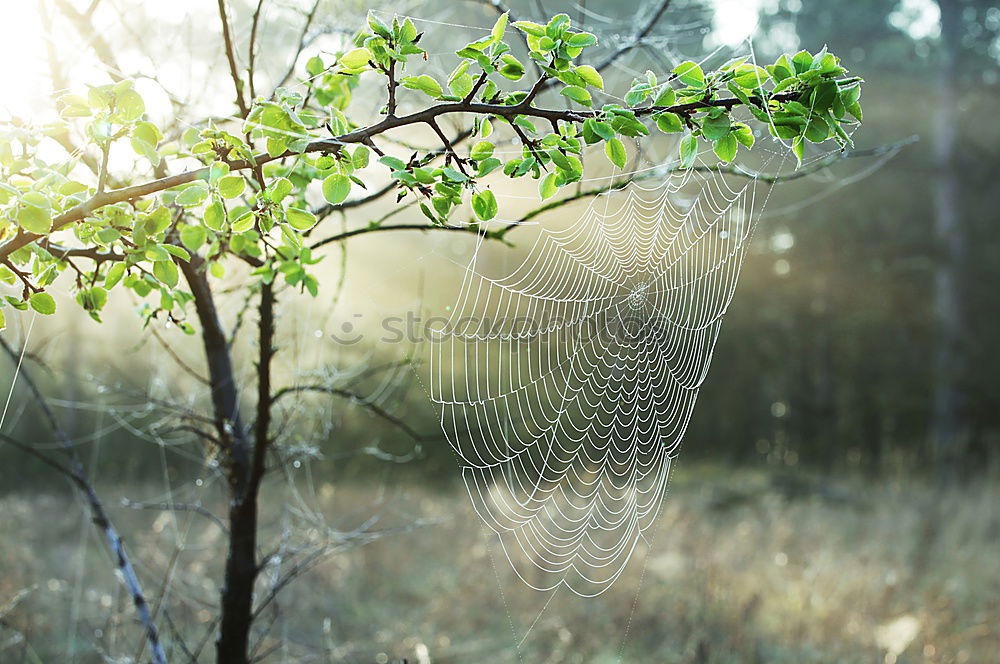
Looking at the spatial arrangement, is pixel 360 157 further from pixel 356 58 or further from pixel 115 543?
pixel 115 543

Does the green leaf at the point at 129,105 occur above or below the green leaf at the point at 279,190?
above

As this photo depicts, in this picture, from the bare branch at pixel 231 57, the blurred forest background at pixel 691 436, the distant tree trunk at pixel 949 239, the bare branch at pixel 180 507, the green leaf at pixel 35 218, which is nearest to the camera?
the green leaf at pixel 35 218

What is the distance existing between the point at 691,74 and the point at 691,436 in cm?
1151

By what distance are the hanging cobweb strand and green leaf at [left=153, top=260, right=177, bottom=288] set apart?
58cm

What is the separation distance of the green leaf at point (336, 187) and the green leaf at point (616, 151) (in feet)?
1.54

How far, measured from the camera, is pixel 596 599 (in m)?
5.89

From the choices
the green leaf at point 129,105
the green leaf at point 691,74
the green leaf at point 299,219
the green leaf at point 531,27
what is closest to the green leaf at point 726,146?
the green leaf at point 691,74

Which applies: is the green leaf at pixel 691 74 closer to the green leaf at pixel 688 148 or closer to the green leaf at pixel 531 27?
the green leaf at pixel 688 148

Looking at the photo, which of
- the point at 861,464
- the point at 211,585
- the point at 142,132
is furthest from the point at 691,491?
the point at 142,132

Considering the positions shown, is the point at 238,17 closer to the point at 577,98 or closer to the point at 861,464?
the point at 577,98

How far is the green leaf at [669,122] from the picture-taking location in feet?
4.62

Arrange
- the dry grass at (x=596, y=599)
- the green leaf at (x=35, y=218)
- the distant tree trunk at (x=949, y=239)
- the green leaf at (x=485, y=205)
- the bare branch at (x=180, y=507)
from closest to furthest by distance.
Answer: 1. the green leaf at (x=35, y=218)
2. the green leaf at (x=485, y=205)
3. the bare branch at (x=180, y=507)
4. the dry grass at (x=596, y=599)
5. the distant tree trunk at (x=949, y=239)

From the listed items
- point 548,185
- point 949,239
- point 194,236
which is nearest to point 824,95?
point 548,185

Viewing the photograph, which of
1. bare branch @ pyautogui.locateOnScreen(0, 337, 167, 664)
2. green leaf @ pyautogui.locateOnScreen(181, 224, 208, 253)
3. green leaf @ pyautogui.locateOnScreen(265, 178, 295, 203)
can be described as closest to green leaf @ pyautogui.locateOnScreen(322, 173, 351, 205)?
green leaf @ pyautogui.locateOnScreen(265, 178, 295, 203)
